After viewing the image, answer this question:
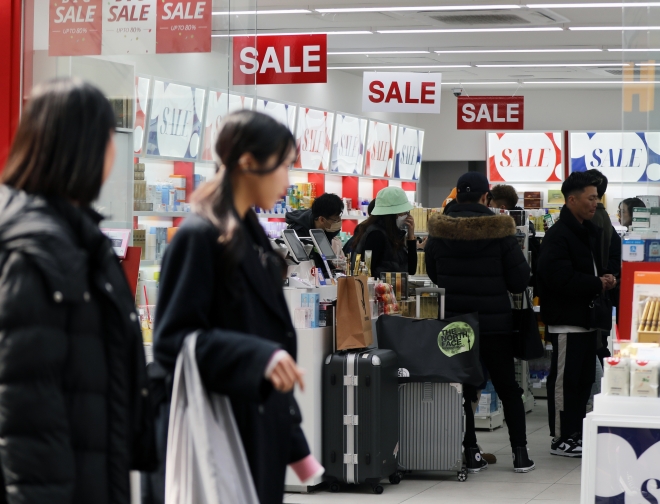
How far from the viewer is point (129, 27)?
513 cm

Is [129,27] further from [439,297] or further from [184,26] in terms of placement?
[439,297]

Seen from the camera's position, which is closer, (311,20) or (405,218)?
(405,218)

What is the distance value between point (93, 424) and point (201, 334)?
0.40 m

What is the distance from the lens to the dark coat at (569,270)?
20.7ft

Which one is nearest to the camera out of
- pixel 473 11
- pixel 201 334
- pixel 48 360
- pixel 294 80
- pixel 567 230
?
pixel 48 360

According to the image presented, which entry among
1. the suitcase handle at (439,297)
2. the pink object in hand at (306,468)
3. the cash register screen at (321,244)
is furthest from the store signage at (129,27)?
the pink object in hand at (306,468)

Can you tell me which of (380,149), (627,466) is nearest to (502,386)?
(627,466)

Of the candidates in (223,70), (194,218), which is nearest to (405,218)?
(223,70)

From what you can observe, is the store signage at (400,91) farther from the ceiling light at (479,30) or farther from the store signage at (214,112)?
the store signage at (214,112)

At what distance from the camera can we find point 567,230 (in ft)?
20.9

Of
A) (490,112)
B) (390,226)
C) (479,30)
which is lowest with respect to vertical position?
(390,226)

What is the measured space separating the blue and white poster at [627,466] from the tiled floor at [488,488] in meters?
1.94

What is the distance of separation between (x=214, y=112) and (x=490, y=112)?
32.2 ft

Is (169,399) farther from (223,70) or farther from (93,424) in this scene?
(223,70)
